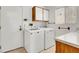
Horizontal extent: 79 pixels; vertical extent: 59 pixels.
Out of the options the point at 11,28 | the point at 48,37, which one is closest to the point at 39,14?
the point at 48,37

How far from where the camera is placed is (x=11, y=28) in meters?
2.93

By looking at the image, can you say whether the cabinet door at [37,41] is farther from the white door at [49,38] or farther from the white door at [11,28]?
the white door at [11,28]

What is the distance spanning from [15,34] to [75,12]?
189cm

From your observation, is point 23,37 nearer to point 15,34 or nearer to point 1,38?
point 15,34

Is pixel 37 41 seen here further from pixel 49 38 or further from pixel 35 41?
pixel 49 38

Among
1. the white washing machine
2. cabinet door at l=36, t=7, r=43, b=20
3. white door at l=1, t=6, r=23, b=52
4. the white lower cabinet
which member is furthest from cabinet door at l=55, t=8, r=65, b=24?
white door at l=1, t=6, r=23, b=52

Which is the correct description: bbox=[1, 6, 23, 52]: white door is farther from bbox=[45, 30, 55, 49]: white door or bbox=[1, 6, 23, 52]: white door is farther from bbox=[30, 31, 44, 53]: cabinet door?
bbox=[45, 30, 55, 49]: white door

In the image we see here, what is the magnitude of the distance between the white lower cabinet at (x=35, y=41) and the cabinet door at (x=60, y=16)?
29.3 inches

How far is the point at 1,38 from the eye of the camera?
8.87 feet

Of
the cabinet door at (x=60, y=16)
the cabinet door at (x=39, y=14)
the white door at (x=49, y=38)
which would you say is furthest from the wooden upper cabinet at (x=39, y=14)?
the white door at (x=49, y=38)

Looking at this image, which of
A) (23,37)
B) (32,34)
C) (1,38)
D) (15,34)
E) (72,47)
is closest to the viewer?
(72,47)

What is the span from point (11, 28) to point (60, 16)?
1662 mm

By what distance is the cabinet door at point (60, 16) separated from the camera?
309 cm

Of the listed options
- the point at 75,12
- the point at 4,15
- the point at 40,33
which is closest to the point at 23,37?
the point at 40,33
